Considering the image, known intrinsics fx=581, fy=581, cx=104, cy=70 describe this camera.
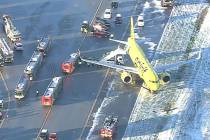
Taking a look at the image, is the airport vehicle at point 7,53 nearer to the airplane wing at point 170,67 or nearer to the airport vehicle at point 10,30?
the airport vehicle at point 10,30

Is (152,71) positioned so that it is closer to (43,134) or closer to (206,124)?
(206,124)

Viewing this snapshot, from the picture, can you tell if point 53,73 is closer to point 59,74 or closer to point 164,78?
point 59,74

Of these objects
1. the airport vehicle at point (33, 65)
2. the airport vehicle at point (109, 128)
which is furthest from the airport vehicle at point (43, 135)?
the airport vehicle at point (33, 65)

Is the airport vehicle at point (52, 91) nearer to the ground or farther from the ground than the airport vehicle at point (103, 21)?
nearer to the ground

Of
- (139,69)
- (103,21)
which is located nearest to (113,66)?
(139,69)

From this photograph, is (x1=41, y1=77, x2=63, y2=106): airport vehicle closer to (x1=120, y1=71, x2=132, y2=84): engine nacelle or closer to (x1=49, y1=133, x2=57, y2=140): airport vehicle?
(x1=49, y1=133, x2=57, y2=140): airport vehicle

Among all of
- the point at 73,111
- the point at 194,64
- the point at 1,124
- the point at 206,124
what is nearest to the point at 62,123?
the point at 73,111

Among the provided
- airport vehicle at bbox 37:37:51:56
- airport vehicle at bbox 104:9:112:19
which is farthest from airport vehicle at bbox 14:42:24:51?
airport vehicle at bbox 104:9:112:19
